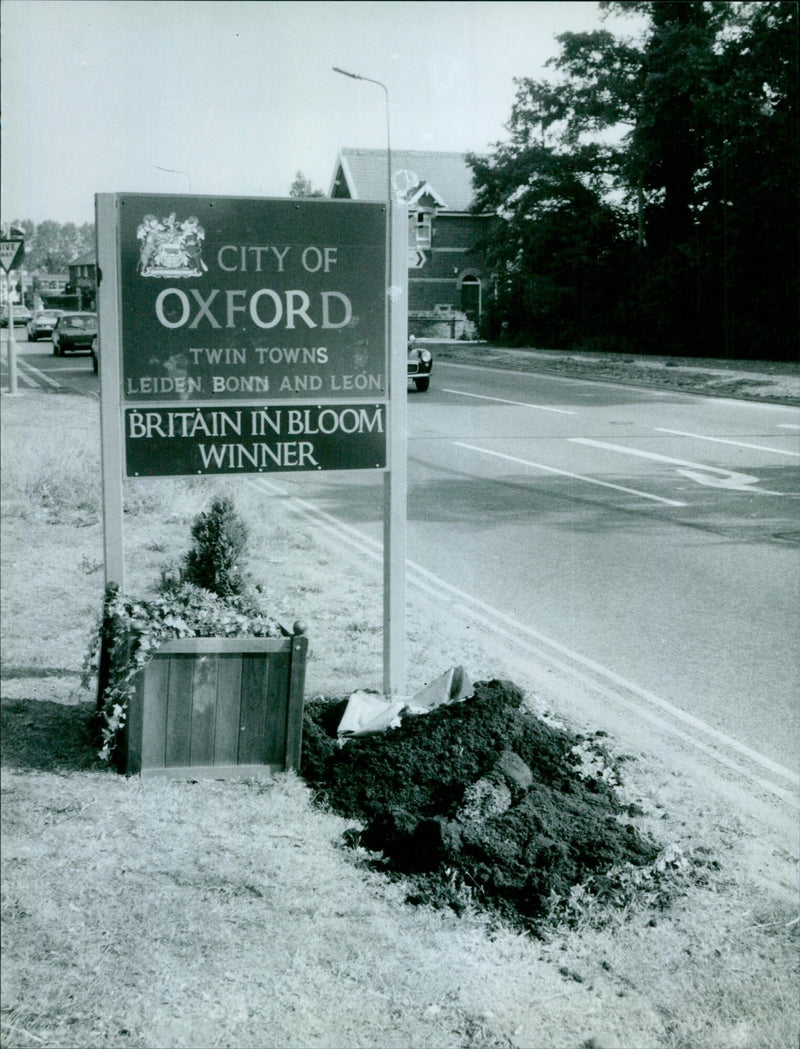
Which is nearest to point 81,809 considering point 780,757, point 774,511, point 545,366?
point 780,757

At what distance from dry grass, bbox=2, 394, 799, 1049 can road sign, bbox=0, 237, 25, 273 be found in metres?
19.1

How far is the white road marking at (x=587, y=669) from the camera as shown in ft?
16.8

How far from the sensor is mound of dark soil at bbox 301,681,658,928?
388 cm

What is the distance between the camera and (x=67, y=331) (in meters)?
38.6

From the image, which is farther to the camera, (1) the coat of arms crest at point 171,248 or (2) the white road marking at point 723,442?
(2) the white road marking at point 723,442

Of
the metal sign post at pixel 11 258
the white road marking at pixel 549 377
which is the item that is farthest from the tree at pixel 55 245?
the metal sign post at pixel 11 258

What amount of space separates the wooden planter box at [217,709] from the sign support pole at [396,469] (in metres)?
0.82

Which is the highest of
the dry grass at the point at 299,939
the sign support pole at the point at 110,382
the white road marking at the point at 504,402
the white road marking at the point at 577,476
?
the sign support pole at the point at 110,382

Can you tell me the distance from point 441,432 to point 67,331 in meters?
23.8

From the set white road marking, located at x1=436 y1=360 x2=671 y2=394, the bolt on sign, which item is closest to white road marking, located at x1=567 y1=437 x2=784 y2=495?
the bolt on sign

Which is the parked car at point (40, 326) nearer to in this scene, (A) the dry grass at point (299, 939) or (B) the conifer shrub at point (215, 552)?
(B) the conifer shrub at point (215, 552)

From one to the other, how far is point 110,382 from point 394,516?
1.40 metres

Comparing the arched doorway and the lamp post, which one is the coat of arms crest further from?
the arched doorway

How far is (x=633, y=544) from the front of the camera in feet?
32.1
